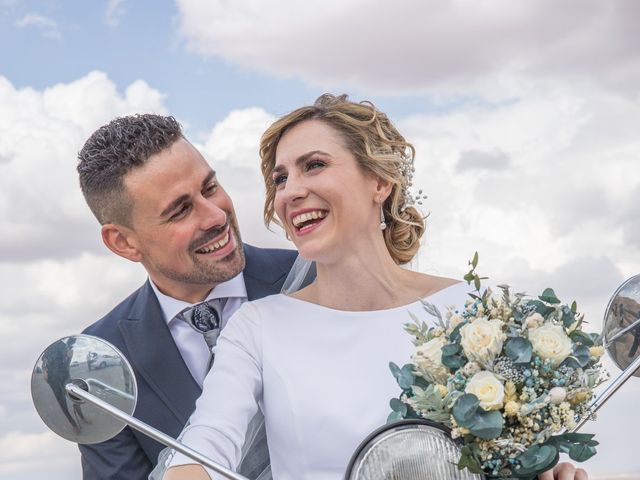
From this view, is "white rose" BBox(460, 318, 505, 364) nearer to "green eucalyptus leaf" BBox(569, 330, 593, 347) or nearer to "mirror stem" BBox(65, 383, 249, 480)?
"green eucalyptus leaf" BBox(569, 330, 593, 347)

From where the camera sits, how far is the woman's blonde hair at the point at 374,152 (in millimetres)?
3291

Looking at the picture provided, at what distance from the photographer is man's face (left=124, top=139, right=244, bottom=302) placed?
384 cm

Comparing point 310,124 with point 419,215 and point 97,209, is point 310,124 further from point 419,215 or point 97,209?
point 97,209

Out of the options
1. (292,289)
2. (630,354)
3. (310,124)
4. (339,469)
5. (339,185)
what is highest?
(310,124)

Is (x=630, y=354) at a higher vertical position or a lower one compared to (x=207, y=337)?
lower

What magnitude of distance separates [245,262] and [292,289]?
1.21 feet

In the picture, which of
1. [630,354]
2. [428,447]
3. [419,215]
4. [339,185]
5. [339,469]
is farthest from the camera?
[419,215]

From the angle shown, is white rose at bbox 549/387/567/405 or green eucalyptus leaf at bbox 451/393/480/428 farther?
white rose at bbox 549/387/567/405

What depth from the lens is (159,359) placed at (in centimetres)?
379

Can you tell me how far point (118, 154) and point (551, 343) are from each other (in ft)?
7.91

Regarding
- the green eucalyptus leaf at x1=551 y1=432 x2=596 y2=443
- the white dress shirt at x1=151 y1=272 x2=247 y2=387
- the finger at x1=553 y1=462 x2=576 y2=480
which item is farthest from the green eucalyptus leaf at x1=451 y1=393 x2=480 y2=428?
the white dress shirt at x1=151 y1=272 x2=247 y2=387

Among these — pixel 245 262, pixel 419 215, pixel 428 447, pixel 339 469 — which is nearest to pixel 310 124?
pixel 419 215

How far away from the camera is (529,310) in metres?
2.24

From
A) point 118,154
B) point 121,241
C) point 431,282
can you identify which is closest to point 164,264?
point 121,241
